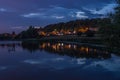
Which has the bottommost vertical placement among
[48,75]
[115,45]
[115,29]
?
[48,75]

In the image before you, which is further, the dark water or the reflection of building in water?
the reflection of building in water

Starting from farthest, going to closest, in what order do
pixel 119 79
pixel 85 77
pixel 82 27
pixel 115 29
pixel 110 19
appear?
pixel 82 27 < pixel 85 77 < pixel 119 79 < pixel 110 19 < pixel 115 29

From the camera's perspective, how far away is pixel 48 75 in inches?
1125

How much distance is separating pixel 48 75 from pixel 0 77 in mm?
5277

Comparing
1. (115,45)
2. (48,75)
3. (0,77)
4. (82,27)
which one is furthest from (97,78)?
(82,27)

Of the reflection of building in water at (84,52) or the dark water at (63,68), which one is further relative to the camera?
the reflection of building in water at (84,52)

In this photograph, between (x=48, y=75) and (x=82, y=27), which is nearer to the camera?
(x=48, y=75)

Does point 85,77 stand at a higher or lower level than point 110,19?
lower

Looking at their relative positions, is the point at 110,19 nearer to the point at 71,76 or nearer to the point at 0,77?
the point at 71,76

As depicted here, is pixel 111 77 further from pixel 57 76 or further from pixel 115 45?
pixel 115 45

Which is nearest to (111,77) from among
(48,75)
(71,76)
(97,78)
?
(97,78)

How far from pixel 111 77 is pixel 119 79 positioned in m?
1.61

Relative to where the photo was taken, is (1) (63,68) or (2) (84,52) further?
(2) (84,52)

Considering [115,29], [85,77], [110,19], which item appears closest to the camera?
[115,29]
